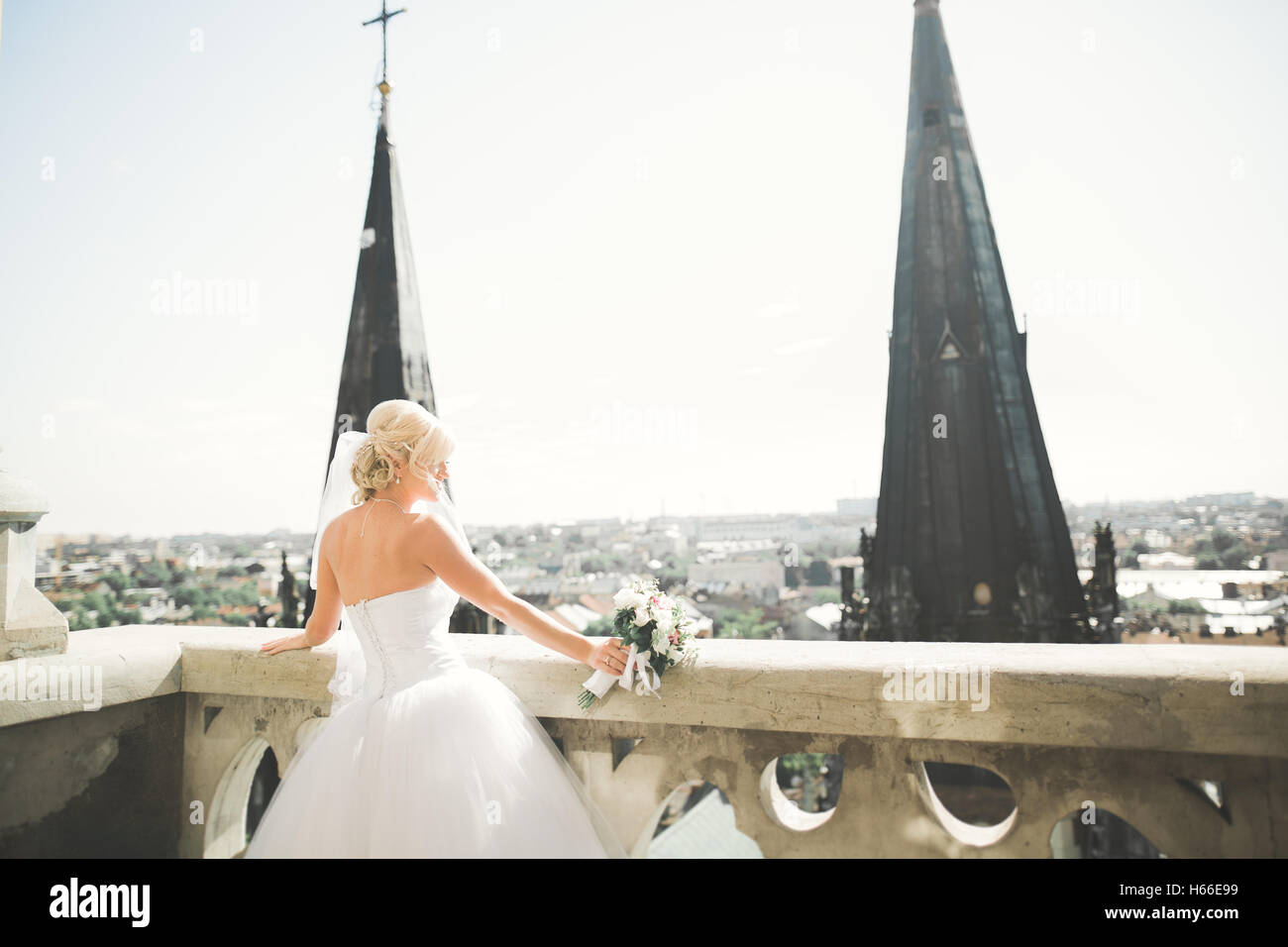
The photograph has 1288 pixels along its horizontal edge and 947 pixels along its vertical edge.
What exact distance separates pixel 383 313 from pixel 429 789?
1354cm

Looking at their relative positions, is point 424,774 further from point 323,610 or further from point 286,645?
point 286,645

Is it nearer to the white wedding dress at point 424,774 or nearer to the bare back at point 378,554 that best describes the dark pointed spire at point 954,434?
the white wedding dress at point 424,774

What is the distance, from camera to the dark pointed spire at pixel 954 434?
46.6 ft

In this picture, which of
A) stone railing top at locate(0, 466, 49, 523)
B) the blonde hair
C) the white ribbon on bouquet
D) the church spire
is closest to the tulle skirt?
the white ribbon on bouquet

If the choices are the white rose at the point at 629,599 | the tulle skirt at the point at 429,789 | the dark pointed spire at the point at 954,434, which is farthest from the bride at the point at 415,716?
the dark pointed spire at the point at 954,434

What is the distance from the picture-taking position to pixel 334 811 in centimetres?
220

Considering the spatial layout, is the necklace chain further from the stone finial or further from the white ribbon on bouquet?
the stone finial

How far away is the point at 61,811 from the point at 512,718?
1.98 metres

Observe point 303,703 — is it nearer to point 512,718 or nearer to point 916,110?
point 512,718

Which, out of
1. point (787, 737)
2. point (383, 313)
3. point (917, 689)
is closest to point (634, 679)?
point (787, 737)

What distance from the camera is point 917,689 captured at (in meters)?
2.29
